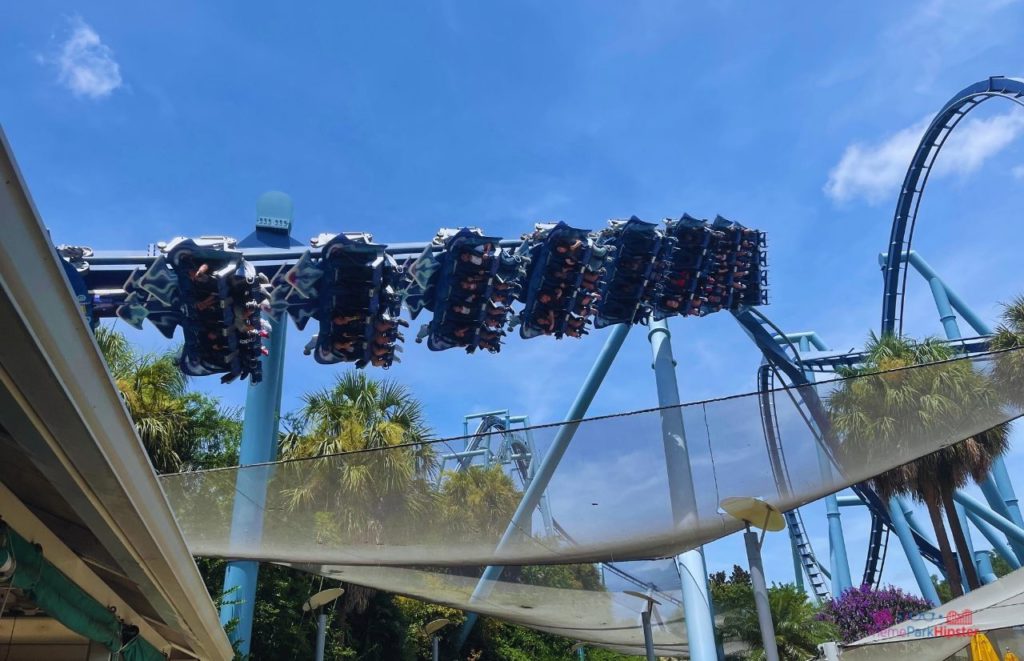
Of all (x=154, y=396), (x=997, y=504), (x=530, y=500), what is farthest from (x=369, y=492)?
(x=997, y=504)

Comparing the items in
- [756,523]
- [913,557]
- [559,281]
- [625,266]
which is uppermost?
[625,266]

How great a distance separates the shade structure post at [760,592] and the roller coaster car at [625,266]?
17.1 ft

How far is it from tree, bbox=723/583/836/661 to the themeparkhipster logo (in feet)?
18.0

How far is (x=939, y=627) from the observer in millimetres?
7305

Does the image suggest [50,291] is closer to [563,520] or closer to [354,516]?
[354,516]

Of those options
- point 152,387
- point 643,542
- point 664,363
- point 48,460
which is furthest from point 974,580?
point 48,460

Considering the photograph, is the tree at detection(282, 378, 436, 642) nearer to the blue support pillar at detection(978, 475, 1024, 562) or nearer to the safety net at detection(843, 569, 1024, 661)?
the safety net at detection(843, 569, 1024, 661)

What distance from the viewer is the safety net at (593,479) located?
5.86m

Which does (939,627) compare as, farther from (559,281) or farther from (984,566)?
(984,566)

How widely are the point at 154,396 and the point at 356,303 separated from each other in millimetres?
3592

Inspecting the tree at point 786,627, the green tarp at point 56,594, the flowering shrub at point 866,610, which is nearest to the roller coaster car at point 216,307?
the green tarp at point 56,594

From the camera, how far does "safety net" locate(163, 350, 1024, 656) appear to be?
5.86 metres

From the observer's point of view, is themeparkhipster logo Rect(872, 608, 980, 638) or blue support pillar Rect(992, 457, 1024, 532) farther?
blue support pillar Rect(992, 457, 1024, 532)

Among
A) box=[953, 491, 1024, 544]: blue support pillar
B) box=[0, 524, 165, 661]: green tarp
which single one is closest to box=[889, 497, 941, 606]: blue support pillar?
box=[953, 491, 1024, 544]: blue support pillar
